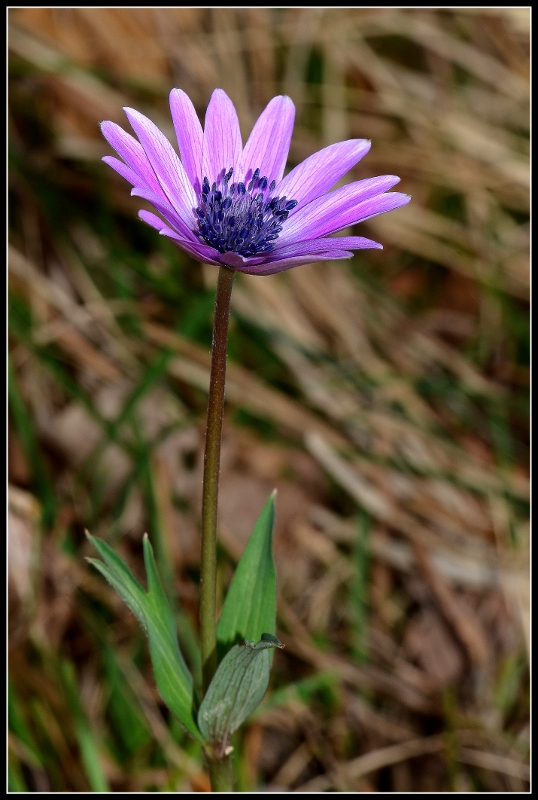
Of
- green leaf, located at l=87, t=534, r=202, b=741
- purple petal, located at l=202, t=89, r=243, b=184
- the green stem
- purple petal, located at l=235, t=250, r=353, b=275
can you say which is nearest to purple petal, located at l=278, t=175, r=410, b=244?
purple petal, located at l=235, t=250, r=353, b=275

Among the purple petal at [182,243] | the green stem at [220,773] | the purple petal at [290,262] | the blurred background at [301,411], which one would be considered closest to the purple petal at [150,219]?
the purple petal at [182,243]

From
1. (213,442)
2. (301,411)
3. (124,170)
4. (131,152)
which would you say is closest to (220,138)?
(131,152)

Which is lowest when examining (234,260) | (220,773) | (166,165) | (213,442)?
(220,773)

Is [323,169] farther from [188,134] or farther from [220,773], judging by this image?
[220,773]

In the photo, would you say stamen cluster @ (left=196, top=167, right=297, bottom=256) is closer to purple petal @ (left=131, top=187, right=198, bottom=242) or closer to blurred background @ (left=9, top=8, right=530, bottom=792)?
purple petal @ (left=131, top=187, right=198, bottom=242)

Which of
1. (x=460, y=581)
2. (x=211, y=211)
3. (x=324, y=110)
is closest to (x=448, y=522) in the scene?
(x=460, y=581)

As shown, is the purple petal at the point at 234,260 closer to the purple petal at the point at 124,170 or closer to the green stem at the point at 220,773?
the purple petal at the point at 124,170

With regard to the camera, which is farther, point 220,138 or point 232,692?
point 220,138
